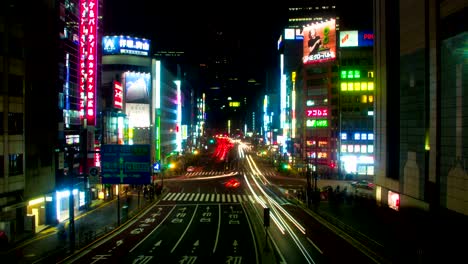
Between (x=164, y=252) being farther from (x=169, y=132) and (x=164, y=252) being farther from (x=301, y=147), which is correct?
(x=169, y=132)

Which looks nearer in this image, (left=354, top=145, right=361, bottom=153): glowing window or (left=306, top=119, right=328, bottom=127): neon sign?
(left=354, top=145, right=361, bottom=153): glowing window

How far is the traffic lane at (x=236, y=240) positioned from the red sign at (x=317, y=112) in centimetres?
5476

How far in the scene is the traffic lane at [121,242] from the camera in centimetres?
2625

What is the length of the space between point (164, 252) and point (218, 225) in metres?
11.6

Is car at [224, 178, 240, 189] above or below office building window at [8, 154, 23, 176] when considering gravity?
below

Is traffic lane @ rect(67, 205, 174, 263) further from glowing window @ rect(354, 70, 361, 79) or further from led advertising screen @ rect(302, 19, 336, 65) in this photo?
led advertising screen @ rect(302, 19, 336, 65)

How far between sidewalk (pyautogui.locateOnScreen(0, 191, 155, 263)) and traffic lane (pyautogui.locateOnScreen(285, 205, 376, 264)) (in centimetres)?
1566

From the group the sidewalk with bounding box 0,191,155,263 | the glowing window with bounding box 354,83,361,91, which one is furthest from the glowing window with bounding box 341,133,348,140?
the sidewalk with bounding box 0,191,155,263

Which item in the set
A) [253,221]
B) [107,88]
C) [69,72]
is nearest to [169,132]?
[107,88]

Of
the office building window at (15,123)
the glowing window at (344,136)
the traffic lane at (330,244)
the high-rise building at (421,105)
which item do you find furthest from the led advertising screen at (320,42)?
the office building window at (15,123)

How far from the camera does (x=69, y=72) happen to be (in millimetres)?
45531

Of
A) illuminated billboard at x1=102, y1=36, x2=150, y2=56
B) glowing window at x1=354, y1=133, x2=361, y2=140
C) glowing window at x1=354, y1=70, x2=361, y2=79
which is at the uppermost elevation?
illuminated billboard at x1=102, y1=36, x2=150, y2=56

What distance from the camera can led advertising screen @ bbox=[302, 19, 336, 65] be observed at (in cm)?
9406

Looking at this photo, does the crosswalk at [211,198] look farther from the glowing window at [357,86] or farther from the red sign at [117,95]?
the glowing window at [357,86]
